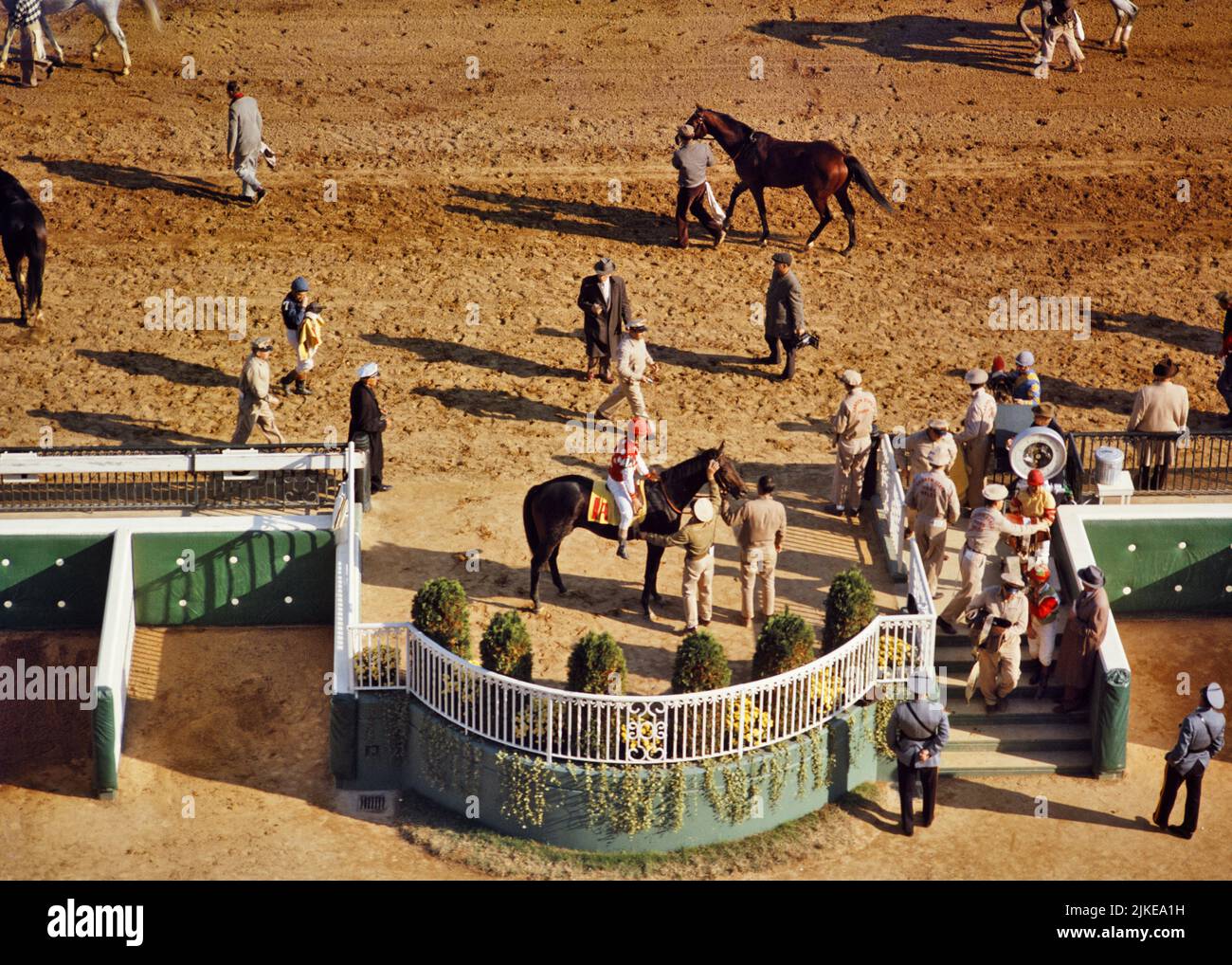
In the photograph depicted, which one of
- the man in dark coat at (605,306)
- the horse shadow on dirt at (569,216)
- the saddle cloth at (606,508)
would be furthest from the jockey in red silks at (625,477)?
the horse shadow on dirt at (569,216)

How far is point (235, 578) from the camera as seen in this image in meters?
26.2

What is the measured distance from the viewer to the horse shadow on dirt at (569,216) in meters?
33.8

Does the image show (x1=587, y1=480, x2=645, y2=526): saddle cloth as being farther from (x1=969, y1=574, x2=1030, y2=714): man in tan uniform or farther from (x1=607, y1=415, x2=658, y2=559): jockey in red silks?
(x1=969, y1=574, x2=1030, y2=714): man in tan uniform

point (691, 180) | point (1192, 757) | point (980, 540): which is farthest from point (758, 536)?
point (691, 180)

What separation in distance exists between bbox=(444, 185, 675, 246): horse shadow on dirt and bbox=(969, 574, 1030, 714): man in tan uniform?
10668 mm

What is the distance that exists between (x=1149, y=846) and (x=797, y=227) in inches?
506

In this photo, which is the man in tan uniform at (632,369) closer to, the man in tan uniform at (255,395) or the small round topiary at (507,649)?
the man in tan uniform at (255,395)

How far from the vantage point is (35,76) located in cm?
3662

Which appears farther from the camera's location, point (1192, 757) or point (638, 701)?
point (1192, 757)

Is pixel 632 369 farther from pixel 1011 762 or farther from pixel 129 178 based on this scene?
pixel 129 178

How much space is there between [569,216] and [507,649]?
38.3ft

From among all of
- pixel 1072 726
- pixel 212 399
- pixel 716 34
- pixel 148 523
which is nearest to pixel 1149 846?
pixel 1072 726

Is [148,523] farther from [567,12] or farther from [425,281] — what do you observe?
[567,12]

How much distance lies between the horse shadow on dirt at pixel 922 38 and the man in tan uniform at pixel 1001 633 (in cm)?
1499
